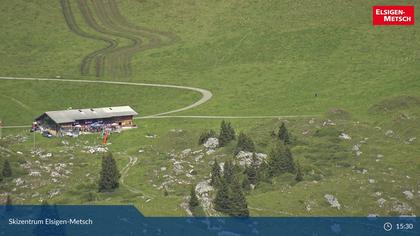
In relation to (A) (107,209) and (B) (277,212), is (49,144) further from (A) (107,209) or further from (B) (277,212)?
(B) (277,212)

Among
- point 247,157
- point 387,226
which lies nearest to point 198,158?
point 247,157

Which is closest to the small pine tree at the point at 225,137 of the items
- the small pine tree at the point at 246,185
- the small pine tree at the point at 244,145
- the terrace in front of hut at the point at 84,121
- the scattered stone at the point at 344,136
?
the small pine tree at the point at 244,145

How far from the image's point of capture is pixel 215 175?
128m

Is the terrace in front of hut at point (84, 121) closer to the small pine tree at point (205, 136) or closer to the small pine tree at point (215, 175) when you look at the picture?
the small pine tree at point (205, 136)

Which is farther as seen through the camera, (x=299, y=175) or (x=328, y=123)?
(x=328, y=123)

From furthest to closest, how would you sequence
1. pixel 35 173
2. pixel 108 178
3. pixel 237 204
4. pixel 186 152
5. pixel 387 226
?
pixel 186 152 < pixel 35 173 < pixel 108 178 < pixel 237 204 < pixel 387 226

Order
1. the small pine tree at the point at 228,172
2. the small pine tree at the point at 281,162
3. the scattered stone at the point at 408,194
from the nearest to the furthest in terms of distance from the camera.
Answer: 1. the scattered stone at the point at 408,194
2. the small pine tree at the point at 228,172
3. the small pine tree at the point at 281,162

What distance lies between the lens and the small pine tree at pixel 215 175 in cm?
12609

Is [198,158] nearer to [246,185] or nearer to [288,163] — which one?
[288,163]

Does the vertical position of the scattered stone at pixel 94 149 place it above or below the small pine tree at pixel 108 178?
below

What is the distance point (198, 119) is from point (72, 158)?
42873mm

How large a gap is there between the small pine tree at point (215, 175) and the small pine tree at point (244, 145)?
40.6ft

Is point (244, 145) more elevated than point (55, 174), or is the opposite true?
point (244, 145)

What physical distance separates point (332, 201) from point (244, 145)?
82.9ft
